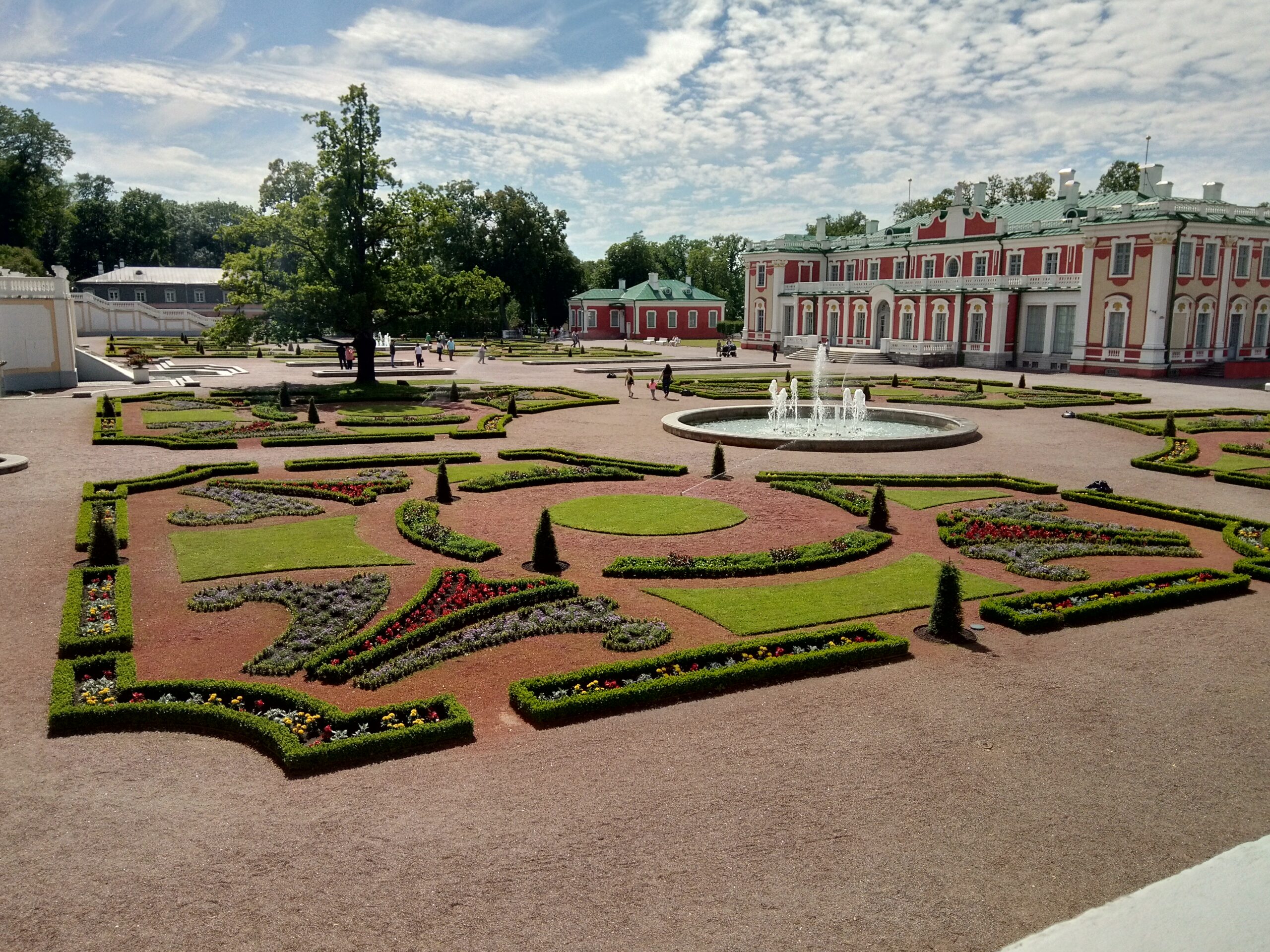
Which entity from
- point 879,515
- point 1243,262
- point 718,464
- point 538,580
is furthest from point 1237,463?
point 1243,262

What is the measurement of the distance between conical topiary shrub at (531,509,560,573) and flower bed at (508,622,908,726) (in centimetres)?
390

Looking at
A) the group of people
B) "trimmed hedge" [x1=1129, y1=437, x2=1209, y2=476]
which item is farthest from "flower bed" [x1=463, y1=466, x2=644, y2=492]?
the group of people

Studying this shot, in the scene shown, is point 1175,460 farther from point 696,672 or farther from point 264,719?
point 264,719

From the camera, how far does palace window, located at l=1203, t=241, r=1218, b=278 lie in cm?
5122

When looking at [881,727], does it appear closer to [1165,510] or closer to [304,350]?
[1165,510]

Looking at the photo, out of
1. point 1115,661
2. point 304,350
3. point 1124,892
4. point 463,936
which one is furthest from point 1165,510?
point 304,350

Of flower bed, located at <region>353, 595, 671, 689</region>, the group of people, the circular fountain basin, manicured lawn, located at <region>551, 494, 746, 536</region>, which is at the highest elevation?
the group of people

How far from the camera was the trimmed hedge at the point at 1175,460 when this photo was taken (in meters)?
23.5

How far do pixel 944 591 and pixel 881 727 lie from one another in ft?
10.5

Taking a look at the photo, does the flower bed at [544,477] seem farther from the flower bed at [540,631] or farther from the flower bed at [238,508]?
the flower bed at [540,631]

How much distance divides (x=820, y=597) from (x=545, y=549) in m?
4.36

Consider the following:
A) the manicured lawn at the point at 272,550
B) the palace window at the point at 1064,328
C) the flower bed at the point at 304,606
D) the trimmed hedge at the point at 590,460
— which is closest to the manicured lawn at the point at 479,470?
the trimmed hedge at the point at 590,460

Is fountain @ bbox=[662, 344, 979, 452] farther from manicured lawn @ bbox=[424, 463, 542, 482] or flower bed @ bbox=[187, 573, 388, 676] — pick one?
flower bed @ bbox=[187, 573, 388, 676]

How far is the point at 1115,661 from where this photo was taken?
11.4m
